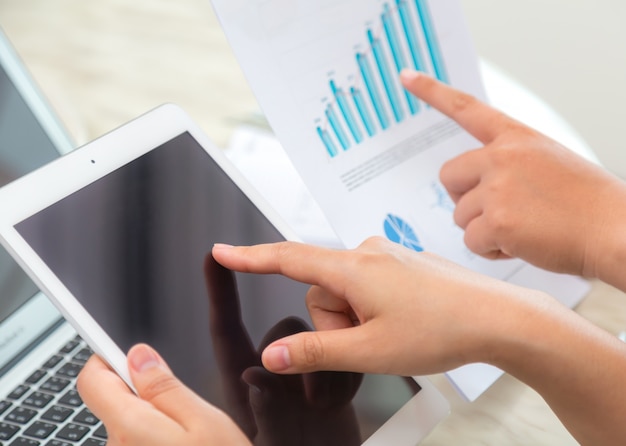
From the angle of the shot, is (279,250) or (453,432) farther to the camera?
(453,432)

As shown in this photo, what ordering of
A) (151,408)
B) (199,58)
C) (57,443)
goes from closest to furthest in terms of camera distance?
(151,408), (57,443), (199,58)

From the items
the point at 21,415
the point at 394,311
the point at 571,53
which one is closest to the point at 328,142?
the point at 394,311

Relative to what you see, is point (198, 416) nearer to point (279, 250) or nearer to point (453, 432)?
point (279, 250)

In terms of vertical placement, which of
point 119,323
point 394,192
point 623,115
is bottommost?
point 623,115

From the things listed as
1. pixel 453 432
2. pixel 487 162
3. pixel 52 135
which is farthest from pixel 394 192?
pixel 52 135

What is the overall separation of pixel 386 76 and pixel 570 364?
32cm

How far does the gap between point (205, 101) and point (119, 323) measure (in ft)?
1.63

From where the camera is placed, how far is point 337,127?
63 cm

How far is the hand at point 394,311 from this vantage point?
1.42ft

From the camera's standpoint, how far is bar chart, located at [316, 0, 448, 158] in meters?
0.63

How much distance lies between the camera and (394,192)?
0.65 meters

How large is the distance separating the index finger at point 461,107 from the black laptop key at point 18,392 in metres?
0.42

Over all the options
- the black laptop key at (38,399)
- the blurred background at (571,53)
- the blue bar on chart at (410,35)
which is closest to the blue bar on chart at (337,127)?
the blue bar on chart at (410,35)

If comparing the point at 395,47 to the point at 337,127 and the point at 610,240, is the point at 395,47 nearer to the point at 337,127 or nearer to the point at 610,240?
the point at 337,127
